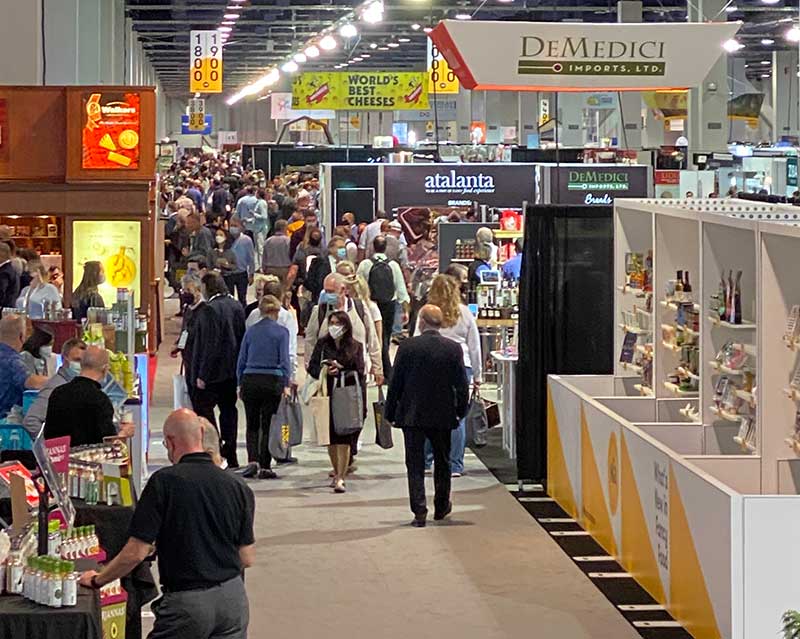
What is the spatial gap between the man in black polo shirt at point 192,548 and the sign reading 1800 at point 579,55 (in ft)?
18.9

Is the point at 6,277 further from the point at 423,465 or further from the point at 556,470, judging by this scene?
the point at 556,470

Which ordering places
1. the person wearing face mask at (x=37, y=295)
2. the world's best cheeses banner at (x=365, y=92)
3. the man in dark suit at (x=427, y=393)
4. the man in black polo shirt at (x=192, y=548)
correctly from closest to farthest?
the man in black polo shirt at (x=192, y=548)
the man in dark suit at (x=427, y=393)
the person wearing face mask at (x=37, y=295)
the world's best cheeses banner at (x=365, y=92)

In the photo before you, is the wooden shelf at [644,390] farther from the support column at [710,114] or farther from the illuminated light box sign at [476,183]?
the support column at [710,114]

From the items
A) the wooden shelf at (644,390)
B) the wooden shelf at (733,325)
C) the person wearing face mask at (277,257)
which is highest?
the person wearing face mask at (277,257)

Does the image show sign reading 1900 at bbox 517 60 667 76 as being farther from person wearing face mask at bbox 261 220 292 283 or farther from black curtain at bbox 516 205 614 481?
person wearing face mask at bbox 261 220 292 283

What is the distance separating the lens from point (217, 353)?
37.9 ft

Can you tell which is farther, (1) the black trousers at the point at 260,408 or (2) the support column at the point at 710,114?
(2) the support column at the point at 710,114

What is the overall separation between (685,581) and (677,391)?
7.87 ft

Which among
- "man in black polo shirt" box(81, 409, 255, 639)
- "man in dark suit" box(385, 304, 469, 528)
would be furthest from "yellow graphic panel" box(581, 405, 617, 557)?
"man in black polo shirt" box(81, 409, 255, 639)

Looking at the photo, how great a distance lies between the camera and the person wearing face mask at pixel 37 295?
12484 millimetres

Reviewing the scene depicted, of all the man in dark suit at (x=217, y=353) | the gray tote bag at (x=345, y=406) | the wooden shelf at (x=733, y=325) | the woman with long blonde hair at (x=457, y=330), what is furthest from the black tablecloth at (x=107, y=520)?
the man in dark suit at (x=217, y=353)

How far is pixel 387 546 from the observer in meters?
9.67

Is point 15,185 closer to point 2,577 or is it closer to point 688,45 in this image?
point 688,45

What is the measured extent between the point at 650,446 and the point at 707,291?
1.16 meters
